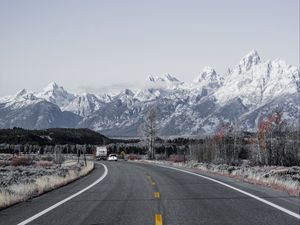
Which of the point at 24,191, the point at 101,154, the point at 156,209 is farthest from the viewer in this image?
the point at 101,154

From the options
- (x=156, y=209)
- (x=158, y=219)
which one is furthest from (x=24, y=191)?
(x=158, y=219)

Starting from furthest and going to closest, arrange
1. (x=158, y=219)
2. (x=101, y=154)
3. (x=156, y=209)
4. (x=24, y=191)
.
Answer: (x=101, y=154)
(x=24, y=191)
(x=156, y=209)
(x=158, y=219)

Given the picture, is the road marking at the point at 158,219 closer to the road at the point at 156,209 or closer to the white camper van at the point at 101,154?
the road at the point at 156,209

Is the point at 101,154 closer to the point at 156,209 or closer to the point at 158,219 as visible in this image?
the point at 156,209

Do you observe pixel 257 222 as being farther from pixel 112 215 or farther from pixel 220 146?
pixel 220 146

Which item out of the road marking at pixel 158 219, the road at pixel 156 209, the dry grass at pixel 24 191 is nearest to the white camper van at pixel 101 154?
the dry grass at pixel 24 191

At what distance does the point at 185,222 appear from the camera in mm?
10109

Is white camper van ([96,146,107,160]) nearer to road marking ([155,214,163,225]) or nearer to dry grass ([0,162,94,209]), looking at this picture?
dry grass ([0,162,94,209])

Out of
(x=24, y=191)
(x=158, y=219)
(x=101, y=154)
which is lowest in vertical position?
Answer: (x=158, y=219)

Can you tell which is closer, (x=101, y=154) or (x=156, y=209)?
(x=156, y=209)

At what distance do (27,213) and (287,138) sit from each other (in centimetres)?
5723

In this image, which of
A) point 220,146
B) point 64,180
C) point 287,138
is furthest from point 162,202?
point 220,146

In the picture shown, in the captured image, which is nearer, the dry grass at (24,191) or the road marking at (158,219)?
the road marking at (158,219)

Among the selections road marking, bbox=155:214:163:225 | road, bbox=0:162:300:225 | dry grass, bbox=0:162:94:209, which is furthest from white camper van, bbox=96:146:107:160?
road marking, bbox=155:214:163:225
